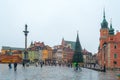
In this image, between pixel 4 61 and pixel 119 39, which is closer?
pixel 119 39

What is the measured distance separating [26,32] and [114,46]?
34164 mm

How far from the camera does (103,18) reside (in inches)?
5527

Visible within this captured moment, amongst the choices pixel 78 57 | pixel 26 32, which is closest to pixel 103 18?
pixel 78 57

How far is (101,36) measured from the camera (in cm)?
14888

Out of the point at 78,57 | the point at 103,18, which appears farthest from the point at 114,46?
the point at 78,57

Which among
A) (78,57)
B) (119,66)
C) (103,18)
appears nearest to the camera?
(119,66)

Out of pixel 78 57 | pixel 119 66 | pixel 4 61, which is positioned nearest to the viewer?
pixel 119 66

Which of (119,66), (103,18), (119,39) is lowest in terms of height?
(119,66)

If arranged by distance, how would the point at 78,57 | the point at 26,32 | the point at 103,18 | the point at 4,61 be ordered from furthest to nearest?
the point at 4,61 < the point at 78,57 < the point at 103,18 < the point at 26,32

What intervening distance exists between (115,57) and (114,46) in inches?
126

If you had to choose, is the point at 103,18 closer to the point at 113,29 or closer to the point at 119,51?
the point at 113,29

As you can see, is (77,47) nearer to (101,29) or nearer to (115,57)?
(101,29)

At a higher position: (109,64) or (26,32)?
(26,32)

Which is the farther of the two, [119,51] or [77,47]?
[77,47]
